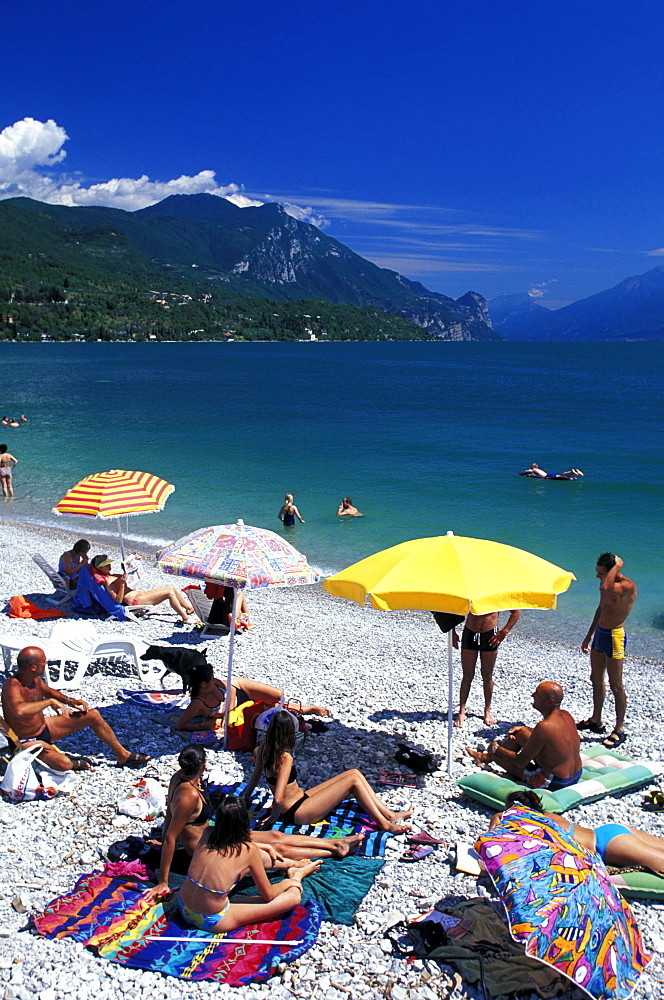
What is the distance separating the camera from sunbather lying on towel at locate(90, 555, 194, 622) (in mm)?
11859

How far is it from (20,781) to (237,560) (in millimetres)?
2666

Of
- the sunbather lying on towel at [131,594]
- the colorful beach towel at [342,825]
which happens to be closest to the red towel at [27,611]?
the sunbather lying on towel at [131,594]

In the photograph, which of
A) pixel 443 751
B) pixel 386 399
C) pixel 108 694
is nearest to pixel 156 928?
pixel 443 751

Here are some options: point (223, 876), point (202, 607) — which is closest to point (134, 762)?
point (223, 876)

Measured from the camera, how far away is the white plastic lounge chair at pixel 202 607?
11312 mm

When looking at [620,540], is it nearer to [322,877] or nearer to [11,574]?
[11,574]

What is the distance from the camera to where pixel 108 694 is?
8.80 metres

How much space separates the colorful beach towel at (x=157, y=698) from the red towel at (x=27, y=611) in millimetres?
3580

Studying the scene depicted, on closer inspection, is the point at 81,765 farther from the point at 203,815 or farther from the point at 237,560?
the point at 237,560

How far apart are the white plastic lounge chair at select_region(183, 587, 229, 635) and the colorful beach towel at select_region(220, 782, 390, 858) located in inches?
195

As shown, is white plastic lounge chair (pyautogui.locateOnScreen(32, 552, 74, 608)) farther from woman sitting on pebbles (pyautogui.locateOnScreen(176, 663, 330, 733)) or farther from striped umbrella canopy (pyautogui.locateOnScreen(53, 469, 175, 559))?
woman sitting on pebbles (pyautogui.locateOnScreen(176, 663, 330, 733))

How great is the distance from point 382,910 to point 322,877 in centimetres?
51

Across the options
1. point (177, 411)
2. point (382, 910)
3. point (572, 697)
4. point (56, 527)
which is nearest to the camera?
point (382, 910)

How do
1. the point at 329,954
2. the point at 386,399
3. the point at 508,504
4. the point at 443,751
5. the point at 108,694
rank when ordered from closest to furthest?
1. the point at 329,954
2. the point at 443,751
3. the point at 108,694
4. the point at 508,504
5. the point at 386,399
